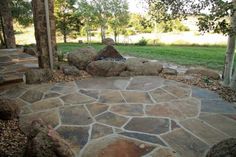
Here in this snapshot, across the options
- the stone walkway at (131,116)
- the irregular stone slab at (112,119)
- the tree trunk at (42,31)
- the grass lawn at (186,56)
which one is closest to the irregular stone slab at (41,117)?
the stone walkway at (131,116)

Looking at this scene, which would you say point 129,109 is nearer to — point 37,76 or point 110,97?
point 110,97

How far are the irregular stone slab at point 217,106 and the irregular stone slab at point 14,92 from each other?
3.35 m

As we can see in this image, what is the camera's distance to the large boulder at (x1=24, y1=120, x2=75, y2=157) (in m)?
2.09

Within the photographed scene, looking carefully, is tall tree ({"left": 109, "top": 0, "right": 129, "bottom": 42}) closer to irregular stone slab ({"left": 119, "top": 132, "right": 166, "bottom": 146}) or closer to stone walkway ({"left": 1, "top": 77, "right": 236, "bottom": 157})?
stone walkway ({"left": 1, "top": 77, "right": 236, "bottom": 157})

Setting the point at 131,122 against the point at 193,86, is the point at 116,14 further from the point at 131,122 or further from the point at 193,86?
the point at 131,122

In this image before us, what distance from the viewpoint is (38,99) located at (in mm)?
4094


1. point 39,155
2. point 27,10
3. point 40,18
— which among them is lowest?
point 39,155

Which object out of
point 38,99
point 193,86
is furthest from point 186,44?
point 38,99

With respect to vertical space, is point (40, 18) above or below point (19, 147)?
above

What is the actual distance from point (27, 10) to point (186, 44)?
1020 cm

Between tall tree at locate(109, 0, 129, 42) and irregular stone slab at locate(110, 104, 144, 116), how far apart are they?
13.6 m

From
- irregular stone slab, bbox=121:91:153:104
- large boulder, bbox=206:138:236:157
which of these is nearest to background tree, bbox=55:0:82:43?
irregular stone slab, bbox=121:91:153:104

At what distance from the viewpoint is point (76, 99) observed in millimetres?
4098

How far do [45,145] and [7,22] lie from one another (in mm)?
9523
